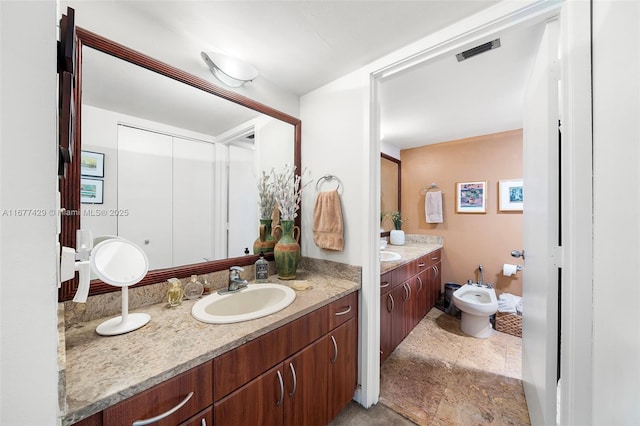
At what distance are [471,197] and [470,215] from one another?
0.24 m

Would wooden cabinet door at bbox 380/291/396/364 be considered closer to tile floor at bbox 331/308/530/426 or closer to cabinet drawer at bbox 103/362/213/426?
tile floor at bbox 331/308/530/426

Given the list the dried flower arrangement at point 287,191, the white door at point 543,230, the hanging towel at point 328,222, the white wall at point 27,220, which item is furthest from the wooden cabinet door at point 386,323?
the white wall at point 27,220

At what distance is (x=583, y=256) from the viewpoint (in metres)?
0.83

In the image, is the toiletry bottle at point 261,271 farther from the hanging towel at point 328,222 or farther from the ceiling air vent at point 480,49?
the ceiling air vent at point 480,49

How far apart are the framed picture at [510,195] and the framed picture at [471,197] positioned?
17 centimetres

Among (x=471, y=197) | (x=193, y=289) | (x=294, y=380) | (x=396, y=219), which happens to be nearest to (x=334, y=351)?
(x=294, y=380)

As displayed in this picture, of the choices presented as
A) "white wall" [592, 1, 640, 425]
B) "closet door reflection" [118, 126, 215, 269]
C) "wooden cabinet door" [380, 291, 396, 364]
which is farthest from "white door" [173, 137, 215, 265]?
"white wall" [592, 1, 640, 425]

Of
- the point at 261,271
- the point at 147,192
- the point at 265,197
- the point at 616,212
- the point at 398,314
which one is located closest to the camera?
the point at 616,212

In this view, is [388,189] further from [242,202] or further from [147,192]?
[147,192]

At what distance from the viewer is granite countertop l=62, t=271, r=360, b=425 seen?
59cm

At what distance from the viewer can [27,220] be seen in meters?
0.37

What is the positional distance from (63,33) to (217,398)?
3.53 ft

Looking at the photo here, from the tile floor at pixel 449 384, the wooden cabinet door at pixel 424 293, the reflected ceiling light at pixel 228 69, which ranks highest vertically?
the reflected ceiling light at pixel 228 69

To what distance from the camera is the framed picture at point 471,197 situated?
2930mm
